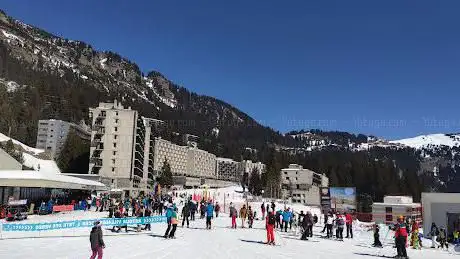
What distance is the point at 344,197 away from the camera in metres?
52.5

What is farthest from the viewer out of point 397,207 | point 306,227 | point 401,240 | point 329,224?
point 397,207

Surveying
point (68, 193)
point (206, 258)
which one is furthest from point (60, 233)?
point (68, 193)

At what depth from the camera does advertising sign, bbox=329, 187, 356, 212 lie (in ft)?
169

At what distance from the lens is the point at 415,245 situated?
25.8 meters

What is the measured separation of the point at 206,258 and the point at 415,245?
1429cm

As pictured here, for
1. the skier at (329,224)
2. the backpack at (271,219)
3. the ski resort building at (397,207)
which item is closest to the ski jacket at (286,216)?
the skier at (329,224)

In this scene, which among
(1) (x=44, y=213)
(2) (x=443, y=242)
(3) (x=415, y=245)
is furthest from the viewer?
(1) (x=44, y=213)

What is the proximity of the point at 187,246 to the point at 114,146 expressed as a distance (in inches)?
3478

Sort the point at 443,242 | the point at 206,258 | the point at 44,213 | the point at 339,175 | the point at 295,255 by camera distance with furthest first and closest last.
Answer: the point at 339,175 < the point at 44,213 < the point at 443,242 < the point at 295,255 < the point at 206,258

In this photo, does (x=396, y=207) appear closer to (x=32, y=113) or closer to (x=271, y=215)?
(x=271, y=215)

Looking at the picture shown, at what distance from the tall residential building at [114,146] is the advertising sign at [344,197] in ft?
193

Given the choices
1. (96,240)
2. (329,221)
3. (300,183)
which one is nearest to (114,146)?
(329,221)

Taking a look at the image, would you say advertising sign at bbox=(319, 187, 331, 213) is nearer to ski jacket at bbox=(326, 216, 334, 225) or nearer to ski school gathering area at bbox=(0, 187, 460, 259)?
ski school gathering area at bbox=(0, 187, 460, 259)

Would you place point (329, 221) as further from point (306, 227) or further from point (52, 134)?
point (52, 134)
